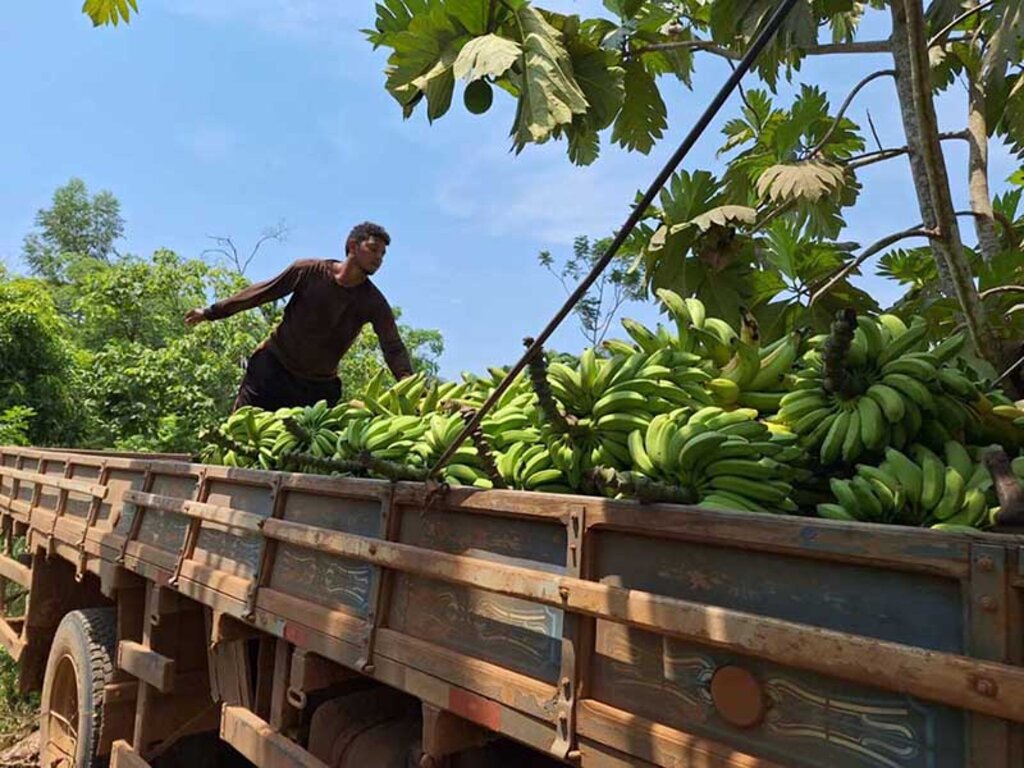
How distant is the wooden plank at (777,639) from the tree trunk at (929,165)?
2.80m

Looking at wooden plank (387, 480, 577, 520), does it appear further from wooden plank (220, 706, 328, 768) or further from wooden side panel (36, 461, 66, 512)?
wooden side panel (36, 461, 66, 512)

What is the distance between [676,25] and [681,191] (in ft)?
4.70

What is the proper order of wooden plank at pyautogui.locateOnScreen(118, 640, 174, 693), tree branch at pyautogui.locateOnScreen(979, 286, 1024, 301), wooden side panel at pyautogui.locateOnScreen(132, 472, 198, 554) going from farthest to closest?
1. tree branch at pyautogui.locateOnScreen(979, 286, 1024, 301)
2. wooden side panel at pyautogui.locateOnScreen(132, 472, 198, 554)
3. wooden plank at pyautogui.locateOnScreen(118, 640, 174, 693)

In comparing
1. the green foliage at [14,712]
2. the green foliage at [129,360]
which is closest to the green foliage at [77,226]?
the green foliage at [129,360]

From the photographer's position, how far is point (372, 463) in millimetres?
2248

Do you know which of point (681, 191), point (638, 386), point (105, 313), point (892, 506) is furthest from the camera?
point (105, 313)

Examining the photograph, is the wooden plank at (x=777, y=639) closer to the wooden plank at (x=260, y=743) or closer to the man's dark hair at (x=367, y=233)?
the wooden plank at (x=260, y=743)

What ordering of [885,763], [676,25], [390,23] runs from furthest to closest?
[676,25], [390,23], [885,763]

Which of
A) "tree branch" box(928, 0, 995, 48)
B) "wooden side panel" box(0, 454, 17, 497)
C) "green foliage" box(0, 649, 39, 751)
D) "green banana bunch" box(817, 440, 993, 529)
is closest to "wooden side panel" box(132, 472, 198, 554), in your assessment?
"green banana bunch" box(817, 440, 993, 529)

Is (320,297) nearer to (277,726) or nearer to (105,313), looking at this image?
(277,726)

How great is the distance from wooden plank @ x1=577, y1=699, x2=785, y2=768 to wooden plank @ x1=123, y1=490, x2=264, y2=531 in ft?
5.18

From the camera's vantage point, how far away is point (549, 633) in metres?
1.72

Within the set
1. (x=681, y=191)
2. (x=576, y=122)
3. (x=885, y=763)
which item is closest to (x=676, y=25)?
(x=681, y=191)

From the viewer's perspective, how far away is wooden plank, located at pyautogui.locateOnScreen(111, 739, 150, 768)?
130 inches
